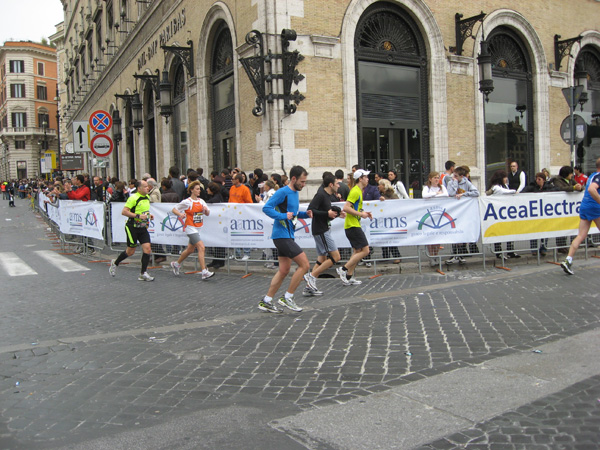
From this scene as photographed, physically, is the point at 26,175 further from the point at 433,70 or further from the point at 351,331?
the point at 351,331

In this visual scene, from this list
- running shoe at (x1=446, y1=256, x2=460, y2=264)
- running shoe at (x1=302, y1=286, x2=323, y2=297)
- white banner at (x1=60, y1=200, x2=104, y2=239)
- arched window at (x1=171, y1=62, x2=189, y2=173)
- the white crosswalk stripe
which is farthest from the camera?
arched window at (x1=171, y1=62, x2=189, y2=173)

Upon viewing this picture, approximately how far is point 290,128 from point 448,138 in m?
5.79

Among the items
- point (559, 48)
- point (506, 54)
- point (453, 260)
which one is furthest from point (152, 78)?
point (453, 260)

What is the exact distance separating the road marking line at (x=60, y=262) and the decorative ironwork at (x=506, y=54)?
49.6ft

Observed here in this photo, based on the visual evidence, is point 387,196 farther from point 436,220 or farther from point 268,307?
point 268,307

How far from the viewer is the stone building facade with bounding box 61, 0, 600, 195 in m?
14.3

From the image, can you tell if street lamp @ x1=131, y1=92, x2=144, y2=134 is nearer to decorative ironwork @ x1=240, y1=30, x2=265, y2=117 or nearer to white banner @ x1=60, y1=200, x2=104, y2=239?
white banner @ x1=60, y1=200, x2=104, y2=239

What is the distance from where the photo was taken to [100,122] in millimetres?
13953

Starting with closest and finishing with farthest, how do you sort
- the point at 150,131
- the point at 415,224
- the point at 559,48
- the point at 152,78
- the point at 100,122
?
1. the point at 415,224
2. the point at 100,122
3. the point at 559,48
4. the point at 152,78
5. the point at 150,131

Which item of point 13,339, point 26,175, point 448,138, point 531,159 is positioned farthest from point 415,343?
point 26,175

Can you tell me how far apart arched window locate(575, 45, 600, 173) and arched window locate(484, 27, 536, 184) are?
3.43 meters

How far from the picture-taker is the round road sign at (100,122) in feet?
45.3

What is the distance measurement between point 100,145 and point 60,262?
306cm

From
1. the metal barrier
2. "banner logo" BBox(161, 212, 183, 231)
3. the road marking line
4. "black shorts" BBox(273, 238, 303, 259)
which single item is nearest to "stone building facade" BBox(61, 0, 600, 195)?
"banner logo" BBox(161, 212, 183, 231)
